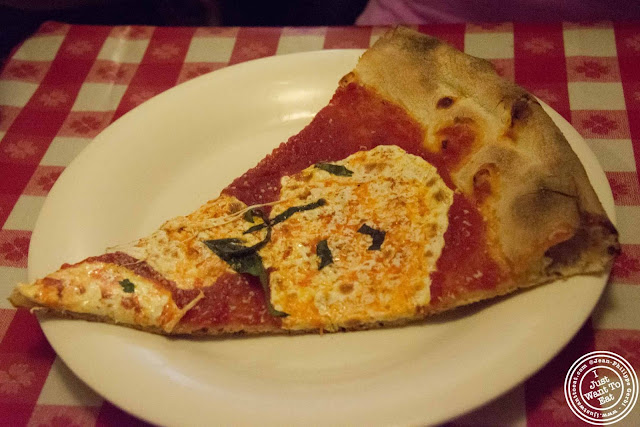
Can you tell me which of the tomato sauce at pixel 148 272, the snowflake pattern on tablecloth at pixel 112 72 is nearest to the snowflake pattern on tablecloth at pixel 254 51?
the snowflake pattern on tablecloth at pixel 112 72

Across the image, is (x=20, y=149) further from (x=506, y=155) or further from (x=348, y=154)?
(x=506, y=155)

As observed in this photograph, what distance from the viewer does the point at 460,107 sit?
216 cm

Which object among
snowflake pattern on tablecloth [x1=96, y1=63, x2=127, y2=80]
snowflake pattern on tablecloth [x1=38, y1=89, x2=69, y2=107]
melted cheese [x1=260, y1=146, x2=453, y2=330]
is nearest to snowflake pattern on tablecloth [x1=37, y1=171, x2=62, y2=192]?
snowflake pattern on tablecloth [x1=38, y1=89, x2=69, y2=107]

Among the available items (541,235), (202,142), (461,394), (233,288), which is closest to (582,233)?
(541,235)

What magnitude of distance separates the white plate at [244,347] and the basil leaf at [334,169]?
1.10 ft

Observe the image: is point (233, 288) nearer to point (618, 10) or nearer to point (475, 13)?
point (475, 13)

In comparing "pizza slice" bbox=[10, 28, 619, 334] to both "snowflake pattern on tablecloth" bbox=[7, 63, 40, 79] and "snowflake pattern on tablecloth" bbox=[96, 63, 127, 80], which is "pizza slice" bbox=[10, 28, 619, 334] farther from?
"snowflake pattern on tablecloth" bbox=[7, 63, 40, 79]

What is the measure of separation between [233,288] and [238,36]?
1680 mm

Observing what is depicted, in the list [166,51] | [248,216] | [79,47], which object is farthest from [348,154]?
[79,47]

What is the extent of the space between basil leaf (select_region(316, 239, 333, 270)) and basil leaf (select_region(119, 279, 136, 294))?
20.7 inches

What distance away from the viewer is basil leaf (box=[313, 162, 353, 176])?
2145 millimetres

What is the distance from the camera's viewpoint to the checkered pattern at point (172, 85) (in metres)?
1.78

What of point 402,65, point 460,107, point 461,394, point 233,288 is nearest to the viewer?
point 461,394

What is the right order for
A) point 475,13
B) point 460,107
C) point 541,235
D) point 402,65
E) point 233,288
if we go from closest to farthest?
point 541,235, point 233,288, point 460,107, point 402,65, point 475,13
